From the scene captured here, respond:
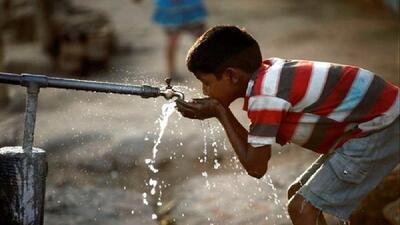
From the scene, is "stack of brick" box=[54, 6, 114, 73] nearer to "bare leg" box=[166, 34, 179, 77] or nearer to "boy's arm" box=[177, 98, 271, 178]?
"bare leg" box=[166, 34, 179, 77]

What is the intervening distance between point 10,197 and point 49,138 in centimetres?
275

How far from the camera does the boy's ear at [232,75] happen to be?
11.1 ft

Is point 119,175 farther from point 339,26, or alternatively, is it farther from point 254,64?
point 339,26

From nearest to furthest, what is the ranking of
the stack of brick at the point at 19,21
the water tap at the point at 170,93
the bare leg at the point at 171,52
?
1. the water tap at the point at 170,93
2. the bare leg at the point at 171,52
3. the stack of brick at the point at 19,21

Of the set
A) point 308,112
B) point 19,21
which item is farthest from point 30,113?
point 19,21

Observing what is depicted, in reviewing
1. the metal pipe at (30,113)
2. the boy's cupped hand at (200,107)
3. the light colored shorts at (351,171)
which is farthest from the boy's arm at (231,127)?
the metal pipe at (30,113)

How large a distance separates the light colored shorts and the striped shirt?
0.05m

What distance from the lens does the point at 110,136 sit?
262 inches

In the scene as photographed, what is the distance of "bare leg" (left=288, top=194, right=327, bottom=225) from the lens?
3469mm

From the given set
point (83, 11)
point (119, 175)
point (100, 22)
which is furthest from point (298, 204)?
point (83, 11)

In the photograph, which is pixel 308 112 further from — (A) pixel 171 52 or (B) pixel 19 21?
(B) pixel 19 21

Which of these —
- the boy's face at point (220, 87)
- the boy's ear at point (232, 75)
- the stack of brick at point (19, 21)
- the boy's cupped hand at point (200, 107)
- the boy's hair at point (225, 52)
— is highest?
the stack of brick at point (19, 21)

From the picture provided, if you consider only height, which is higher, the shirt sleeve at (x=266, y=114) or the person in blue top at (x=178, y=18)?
the person in blue top at (x=178, y=18)

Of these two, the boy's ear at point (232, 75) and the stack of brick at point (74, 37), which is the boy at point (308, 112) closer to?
the boy's ear at point (232, 75)
